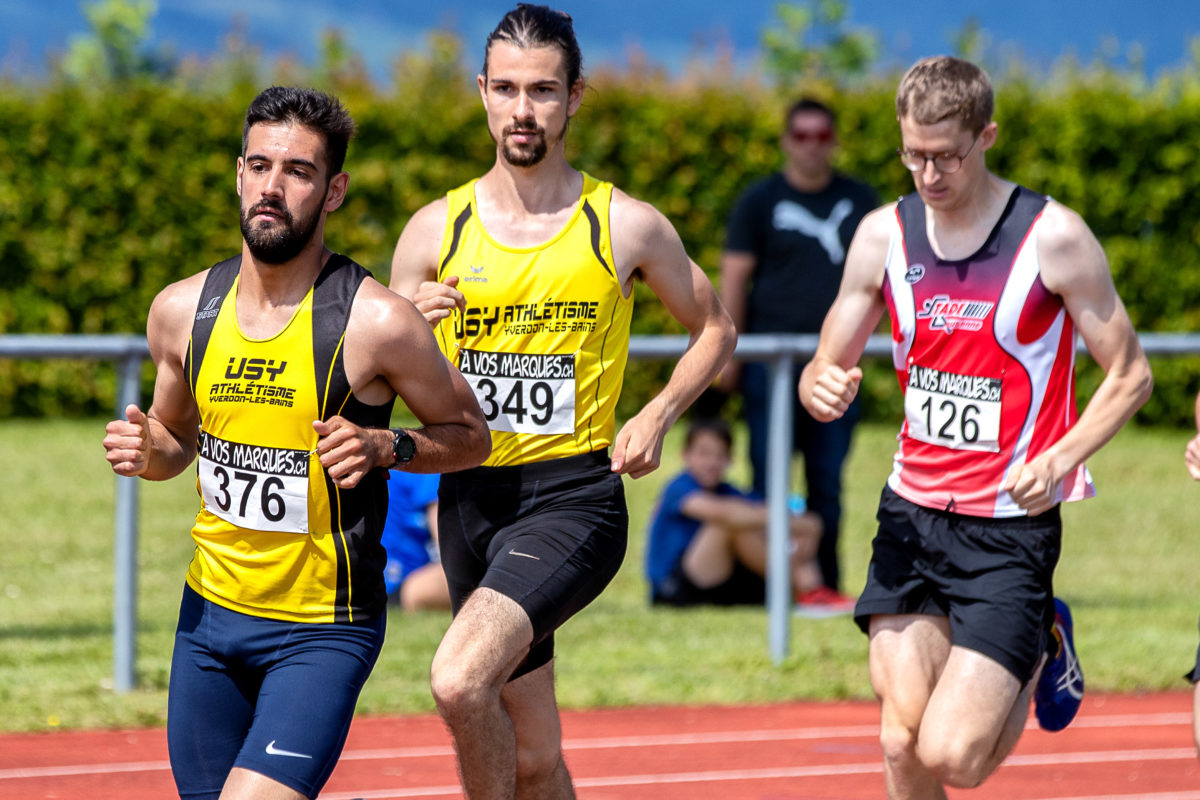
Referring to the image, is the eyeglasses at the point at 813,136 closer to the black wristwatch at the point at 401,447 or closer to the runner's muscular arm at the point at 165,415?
the runner's muscular arm at the point at 165,415

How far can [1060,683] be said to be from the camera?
198 inches

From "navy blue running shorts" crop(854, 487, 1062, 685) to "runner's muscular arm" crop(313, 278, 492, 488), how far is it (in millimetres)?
1396

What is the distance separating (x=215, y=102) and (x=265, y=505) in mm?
11878

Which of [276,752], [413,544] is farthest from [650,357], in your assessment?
[276,752]

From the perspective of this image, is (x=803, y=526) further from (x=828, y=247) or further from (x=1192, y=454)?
(x=1192, y=454)

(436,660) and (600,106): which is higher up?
(600,106)

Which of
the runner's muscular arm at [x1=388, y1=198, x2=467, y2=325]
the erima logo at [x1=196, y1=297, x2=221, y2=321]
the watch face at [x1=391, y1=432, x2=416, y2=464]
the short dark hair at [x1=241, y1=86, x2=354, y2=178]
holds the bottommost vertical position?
the watch face at [x1=391, y1=432, x2=416, y2=464]

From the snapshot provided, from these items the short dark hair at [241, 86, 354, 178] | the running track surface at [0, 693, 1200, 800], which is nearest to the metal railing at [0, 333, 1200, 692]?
the running track surface at [0, 693, 1200, 800]

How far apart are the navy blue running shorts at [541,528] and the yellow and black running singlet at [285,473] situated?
2.09 feet

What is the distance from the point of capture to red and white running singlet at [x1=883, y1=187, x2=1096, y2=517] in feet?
15.5

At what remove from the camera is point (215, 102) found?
15133 mm

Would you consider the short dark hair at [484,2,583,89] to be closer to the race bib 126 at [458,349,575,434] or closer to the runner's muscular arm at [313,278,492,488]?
the race bib 126 at [458,349,575,434]

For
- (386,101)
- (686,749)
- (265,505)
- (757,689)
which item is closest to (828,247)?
(757,689)

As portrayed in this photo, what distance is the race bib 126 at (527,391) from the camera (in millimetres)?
4750
